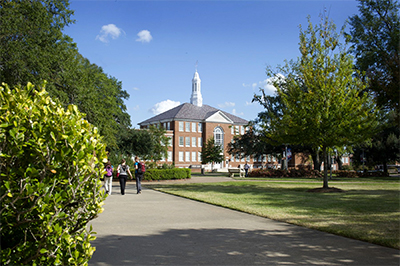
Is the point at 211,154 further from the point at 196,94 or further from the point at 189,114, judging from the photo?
the point at 196,94

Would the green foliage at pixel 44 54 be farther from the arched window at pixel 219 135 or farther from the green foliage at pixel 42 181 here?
the arched window at pixel 219 135

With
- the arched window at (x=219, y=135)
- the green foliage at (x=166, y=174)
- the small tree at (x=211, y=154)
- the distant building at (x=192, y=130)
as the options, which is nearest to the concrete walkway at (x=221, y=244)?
the green foliage at (x=166, y=174)

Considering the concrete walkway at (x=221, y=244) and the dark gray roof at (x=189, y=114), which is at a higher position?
the dark gray roof at (x=189, y=114)

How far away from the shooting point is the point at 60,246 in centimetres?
355

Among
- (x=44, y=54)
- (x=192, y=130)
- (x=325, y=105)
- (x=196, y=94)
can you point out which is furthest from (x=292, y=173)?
(x=196, y=94)

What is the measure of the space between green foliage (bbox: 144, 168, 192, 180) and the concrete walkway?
69.1 ft

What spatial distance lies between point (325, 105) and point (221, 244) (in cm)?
1346

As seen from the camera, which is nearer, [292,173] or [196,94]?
[292,173]

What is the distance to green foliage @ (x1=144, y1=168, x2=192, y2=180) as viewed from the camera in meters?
30.7

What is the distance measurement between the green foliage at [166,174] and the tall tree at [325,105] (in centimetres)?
1367

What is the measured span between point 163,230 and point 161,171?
23.8 meters

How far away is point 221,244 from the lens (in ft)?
21.7

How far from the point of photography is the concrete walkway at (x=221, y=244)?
556 centimetres

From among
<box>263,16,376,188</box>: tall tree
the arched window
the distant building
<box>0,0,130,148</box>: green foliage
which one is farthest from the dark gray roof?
<box>263,16,376,188</box>: tall tree
